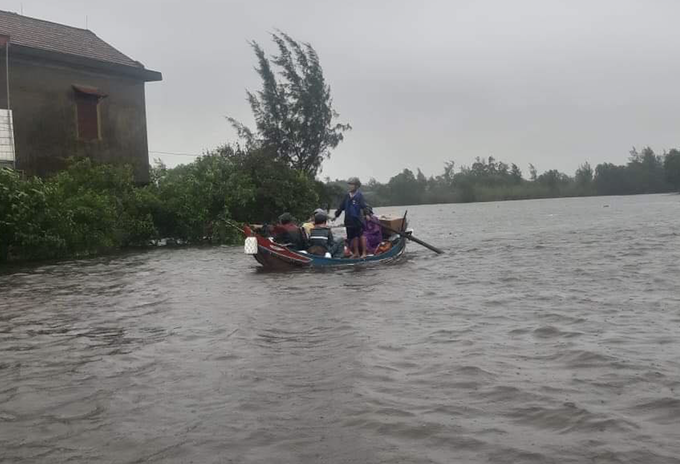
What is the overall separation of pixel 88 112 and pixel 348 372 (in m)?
21.7

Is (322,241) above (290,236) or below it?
below

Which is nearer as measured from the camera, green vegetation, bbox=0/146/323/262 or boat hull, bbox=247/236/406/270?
boat hull, bbox=247/236/406/270

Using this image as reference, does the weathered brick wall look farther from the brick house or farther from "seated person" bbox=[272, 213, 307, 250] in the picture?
"seated person" bbox=[272, 213, 307, 250]

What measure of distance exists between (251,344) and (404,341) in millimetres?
1788

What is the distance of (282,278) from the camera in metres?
15.6

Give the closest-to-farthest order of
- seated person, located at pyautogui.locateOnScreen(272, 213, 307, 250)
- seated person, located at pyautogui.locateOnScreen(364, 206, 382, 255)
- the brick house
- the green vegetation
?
seated person, located at pyautogui.locateOnScreen(272, 213, 307, 250) → seated person, located at pyautogui.locateOnScreen(364, 206, 382, 255) → the green vegetation → the brick house

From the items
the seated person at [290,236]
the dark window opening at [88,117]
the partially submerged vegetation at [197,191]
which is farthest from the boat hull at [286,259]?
the dark window opening at [88,117]

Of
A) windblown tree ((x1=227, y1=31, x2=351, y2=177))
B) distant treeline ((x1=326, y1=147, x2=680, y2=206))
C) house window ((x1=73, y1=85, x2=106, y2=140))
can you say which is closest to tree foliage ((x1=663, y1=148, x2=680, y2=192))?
distant treeline ((x1=326, y1=147, x2=680, y2=206))

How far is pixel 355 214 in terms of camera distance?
1752 cm

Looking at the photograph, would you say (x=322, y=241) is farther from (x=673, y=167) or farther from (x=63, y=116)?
(x=673, y=167)

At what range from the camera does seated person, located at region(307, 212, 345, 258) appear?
56.9 ft

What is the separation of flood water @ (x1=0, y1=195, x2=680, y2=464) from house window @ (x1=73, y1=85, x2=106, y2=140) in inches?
507

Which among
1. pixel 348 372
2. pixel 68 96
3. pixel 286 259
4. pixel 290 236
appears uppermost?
pixel 68 96

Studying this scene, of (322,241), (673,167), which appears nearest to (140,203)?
(322,241)
